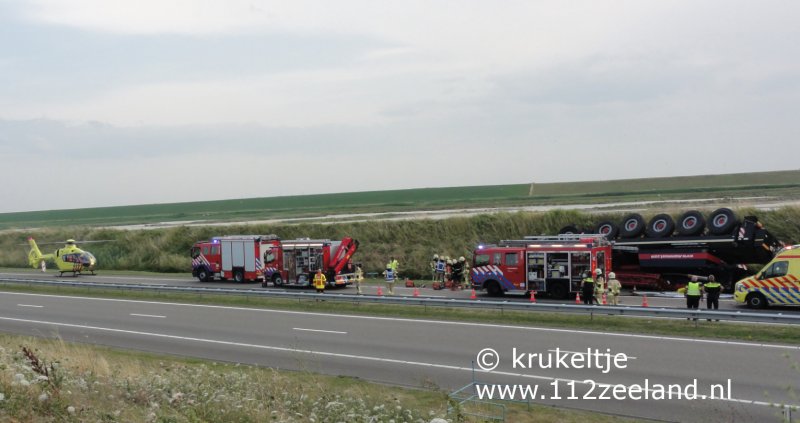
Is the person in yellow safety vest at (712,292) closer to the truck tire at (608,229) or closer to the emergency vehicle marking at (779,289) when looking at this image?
the emergency vehicle marking at (779,289)

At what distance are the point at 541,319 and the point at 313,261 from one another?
15449mm

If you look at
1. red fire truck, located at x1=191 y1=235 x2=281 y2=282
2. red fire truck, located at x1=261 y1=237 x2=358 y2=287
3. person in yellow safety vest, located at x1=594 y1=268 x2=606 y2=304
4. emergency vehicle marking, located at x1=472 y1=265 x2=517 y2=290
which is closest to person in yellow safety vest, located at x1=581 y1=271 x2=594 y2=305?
person in yellow safety vest, located at x1=594 y1=268 x2=606 y2=304

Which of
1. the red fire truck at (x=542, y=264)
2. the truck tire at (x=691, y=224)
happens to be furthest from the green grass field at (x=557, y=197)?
the red fire truck at (x=542, y=264)

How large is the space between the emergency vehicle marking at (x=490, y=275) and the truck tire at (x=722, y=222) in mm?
8286

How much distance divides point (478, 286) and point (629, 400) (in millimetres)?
17268

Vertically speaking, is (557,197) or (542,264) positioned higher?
(557,197)

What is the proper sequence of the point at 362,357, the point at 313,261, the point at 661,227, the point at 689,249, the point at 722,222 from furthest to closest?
the point at 313,261
the point at 661,227
the point at 722,222
the point at 689,249
the point at 362,357

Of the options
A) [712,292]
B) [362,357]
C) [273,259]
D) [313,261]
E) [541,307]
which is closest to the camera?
[362,357]

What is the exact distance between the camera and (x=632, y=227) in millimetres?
31391

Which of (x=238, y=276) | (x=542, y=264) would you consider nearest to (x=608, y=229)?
(x=542, y=264)

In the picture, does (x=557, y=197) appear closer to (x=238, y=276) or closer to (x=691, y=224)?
(x=238, y=276)

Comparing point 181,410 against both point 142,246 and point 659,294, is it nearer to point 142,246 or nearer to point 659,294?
point 659,294

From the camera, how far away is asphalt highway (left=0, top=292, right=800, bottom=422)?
1270cm

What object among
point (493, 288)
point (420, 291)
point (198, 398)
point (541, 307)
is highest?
point (198, 398)
